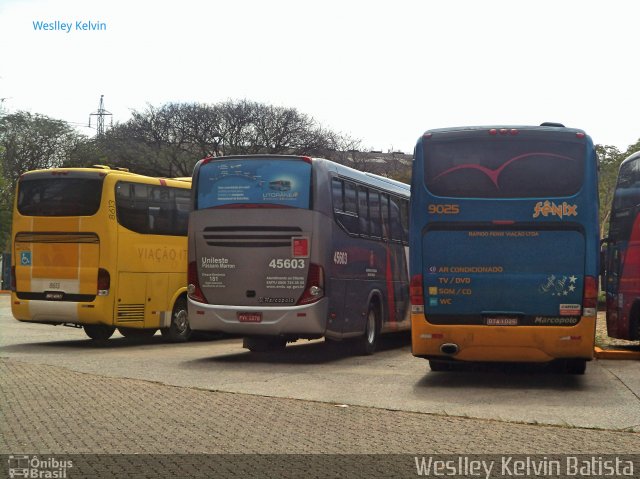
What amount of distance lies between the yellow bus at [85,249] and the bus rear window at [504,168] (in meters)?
7.63

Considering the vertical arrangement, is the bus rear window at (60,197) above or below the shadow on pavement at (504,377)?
above

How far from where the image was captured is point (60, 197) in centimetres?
1956

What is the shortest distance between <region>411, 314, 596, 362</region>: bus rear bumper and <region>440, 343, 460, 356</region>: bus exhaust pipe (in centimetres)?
1

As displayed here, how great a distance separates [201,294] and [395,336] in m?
7.32

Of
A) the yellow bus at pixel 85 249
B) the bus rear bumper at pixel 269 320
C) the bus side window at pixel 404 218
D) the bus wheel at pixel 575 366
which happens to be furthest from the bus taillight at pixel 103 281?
the bus wheel at pixel 575 366

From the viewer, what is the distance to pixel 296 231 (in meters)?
16.7

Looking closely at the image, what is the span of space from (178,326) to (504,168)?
9.79 m

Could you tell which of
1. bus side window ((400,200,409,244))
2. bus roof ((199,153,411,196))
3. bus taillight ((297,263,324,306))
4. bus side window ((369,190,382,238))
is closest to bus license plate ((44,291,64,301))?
bus roof ((199,153,411,196))

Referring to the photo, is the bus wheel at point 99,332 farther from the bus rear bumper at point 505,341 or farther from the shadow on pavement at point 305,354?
the bus rear bumper at point 505,341

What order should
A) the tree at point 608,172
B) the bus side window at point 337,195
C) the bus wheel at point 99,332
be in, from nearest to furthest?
1. the bus side window at point 337,195
2. the bus wheel at point 99,332
3. the tree at point 608,172

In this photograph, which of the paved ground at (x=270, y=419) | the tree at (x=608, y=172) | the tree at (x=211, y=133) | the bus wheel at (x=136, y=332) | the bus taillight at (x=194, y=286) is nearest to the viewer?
the paved ground at (x=270, y=419)

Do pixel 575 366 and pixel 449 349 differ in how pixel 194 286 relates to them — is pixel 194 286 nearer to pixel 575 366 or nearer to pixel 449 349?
pixel 449 349

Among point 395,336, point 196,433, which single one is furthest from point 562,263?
point 395,336

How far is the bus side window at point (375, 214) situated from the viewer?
1936cm
